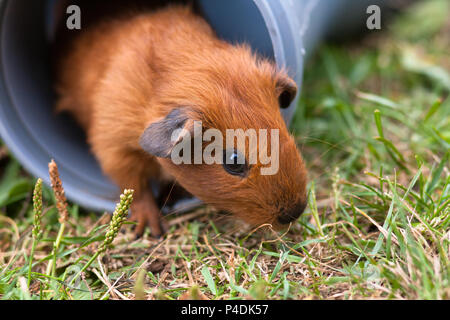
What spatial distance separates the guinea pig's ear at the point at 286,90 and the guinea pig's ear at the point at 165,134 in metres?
0.77

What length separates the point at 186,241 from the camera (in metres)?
3.45

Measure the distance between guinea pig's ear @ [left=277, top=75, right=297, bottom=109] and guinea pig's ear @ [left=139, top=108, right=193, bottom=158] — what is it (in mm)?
766

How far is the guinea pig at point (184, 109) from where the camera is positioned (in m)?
2.94

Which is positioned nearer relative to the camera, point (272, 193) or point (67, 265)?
point (272, 193)

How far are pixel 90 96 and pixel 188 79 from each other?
4.27 feet

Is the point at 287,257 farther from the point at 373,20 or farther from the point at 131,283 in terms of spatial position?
the point at 373,20

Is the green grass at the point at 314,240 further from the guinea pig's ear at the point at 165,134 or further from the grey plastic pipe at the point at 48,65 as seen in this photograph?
the guinea pig's ear at the point at 165,134
